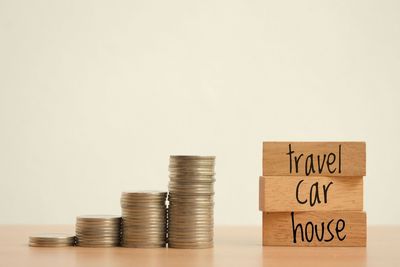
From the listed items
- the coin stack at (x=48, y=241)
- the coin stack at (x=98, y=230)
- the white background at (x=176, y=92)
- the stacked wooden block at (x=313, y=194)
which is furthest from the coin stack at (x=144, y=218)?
the white background at (x=176, y=92)

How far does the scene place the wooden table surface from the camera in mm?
3086

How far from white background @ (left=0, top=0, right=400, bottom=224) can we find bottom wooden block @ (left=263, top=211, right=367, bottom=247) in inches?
143

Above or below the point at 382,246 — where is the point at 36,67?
above

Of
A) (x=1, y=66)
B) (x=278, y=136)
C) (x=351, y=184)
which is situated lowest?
(x=351, y=184)

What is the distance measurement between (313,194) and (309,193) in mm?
19

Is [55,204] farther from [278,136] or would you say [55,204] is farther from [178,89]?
[278,136]

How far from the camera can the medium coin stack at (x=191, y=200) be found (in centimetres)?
370

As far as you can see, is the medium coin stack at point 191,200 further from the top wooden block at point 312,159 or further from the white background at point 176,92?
the white background at point 176,92

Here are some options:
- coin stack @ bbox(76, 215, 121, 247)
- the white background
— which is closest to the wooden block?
coin stack @ bbox(76, 215, 121, 247)

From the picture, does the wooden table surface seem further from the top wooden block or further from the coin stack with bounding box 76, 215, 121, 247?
the top wooden block

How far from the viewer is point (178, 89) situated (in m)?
7.51

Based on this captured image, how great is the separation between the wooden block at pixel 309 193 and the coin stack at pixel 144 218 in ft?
1.54

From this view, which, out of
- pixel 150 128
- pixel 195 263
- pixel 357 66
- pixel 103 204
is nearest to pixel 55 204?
pixel 103 204

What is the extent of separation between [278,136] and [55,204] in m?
1.96
